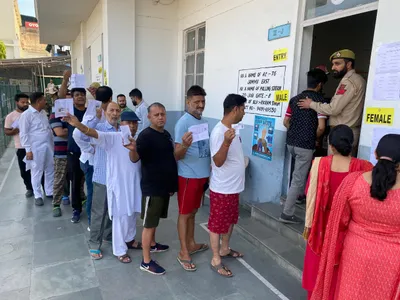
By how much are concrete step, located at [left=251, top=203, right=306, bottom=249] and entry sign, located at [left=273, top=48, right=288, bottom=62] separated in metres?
1.85

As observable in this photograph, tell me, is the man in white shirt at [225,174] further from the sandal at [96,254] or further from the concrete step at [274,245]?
the sandal at [96,254]

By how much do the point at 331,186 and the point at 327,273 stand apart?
0.55 m

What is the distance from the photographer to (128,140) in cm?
240

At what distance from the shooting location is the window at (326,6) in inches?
110

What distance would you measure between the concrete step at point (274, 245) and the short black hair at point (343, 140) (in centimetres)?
139

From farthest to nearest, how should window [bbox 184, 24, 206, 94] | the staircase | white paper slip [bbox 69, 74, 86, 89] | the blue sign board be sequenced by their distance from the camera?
window [bbox 184, 24, 206, 94], the blue sign board, white paper slip [bbox 69, 74, 86, 89], the staircase

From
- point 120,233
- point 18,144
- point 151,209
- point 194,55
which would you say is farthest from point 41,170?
point 194,55

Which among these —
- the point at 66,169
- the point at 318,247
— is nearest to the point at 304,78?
the point at 318,247

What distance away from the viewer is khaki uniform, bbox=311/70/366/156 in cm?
273

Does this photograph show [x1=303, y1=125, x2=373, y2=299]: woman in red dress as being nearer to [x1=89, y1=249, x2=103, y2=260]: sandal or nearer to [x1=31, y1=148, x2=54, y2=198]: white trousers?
[x1=89, y1=249, x2=103, y2=260]: sandal

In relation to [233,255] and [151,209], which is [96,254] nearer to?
[151,209]

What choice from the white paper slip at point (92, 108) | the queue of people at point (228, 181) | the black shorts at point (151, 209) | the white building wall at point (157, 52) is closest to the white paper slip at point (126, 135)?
the queue of people at point (228, 181)

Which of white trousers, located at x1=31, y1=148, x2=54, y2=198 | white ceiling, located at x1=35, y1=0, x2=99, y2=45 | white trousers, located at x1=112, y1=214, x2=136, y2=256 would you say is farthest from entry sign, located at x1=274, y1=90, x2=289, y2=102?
white ceiling, located at x1=35, y1=0, x2=99, y2=45

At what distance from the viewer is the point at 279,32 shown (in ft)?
11.9
